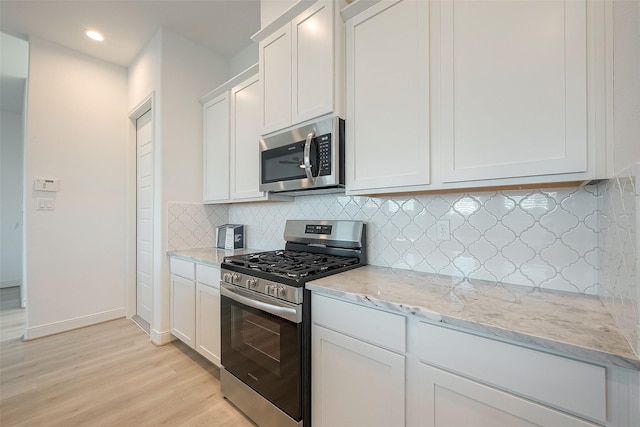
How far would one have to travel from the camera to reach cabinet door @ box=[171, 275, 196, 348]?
7.31 feet

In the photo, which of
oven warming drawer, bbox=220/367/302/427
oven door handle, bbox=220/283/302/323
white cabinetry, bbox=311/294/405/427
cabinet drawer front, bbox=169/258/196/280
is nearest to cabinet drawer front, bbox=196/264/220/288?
cabinet drawer front, bbox=169/258/196/280

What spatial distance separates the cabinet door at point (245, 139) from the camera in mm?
2201

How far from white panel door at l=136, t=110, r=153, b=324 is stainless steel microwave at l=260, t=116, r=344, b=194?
5.45 feet

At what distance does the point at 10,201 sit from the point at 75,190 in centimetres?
289

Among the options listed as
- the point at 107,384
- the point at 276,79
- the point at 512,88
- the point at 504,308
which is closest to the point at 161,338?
the point at 107,384

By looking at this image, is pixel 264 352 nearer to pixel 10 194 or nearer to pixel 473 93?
pixel 473 93

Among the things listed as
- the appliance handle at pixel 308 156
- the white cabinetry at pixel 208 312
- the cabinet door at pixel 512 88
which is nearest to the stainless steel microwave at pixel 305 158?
the appliance handle at pixel 308 156

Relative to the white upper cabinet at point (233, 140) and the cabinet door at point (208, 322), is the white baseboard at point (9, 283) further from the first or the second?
the cabinet door at point (208, 322)

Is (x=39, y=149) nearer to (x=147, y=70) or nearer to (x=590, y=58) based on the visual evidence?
(x=147, y=70)

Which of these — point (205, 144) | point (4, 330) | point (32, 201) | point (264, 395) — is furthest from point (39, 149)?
point (264, 395)

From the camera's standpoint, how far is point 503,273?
1.28 m

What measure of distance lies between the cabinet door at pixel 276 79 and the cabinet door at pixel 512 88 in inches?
37.5

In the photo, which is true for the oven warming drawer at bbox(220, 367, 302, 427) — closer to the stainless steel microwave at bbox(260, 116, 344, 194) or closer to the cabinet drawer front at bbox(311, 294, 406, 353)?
the cabinet drawer front at bbox(311, 294, 406, 353)

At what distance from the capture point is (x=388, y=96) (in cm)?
138
